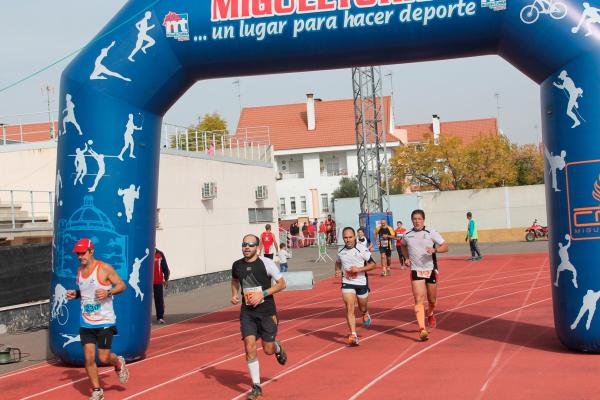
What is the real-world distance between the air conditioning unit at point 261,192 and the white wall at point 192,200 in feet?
0.68

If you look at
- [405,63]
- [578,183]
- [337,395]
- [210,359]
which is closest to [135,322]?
[210,359]

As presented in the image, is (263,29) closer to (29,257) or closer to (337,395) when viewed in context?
(337,395)

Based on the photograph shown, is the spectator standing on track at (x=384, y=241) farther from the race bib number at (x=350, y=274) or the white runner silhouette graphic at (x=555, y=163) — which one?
the white runner silhouette graphic at (x=555, y=163)

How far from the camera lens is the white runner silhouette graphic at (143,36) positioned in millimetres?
11992

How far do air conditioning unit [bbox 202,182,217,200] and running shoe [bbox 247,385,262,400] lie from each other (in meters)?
18.0

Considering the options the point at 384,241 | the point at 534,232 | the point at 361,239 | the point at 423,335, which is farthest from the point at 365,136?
the point at 423,335

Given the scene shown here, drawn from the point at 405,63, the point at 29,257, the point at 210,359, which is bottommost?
the point at 210,359

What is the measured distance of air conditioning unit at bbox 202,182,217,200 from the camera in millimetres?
26578

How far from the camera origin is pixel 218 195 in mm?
28016

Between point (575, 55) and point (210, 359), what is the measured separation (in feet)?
21.5

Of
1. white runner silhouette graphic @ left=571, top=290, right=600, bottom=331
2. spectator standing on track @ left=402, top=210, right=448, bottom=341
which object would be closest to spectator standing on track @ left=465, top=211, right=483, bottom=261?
spectator standing on track @ left=402, top=210, right=448, bottom=341

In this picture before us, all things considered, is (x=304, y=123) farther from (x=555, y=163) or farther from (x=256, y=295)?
(x=256, y=295)

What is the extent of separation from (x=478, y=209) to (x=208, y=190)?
85.9 ft

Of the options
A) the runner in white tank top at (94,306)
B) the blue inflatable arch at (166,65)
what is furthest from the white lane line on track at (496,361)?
the runner in white tank top at (94,306)
